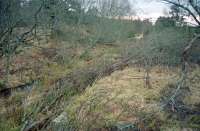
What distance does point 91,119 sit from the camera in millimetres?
1207

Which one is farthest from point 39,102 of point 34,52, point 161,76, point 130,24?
point 130,24

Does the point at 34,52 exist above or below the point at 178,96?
above

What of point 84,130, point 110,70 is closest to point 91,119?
point 84,130

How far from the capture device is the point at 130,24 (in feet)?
95.7

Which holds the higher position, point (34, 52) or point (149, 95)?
point (34, 52)

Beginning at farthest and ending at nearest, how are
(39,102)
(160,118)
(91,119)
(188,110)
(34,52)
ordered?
(34,52)
(188,110)
(160,118)
(91,119)
(39,102)

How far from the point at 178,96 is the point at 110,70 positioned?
1304 centimetres

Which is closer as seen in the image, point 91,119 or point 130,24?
point 91,119

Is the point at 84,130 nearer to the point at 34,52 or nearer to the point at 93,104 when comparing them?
the point at 93,104

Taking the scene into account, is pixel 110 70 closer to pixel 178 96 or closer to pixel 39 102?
pixel 39 102

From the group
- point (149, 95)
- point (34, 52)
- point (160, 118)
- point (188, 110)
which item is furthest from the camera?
point (34, 52)

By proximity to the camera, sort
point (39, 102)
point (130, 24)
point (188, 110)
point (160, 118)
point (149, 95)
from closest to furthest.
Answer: point (39, 102) → point (160, 118) → point (188, 110) → point (149, 95) → point (130, 24)

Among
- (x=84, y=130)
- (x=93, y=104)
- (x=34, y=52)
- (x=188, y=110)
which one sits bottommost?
(x=188, y=110)

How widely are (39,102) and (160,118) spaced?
36.6ft
